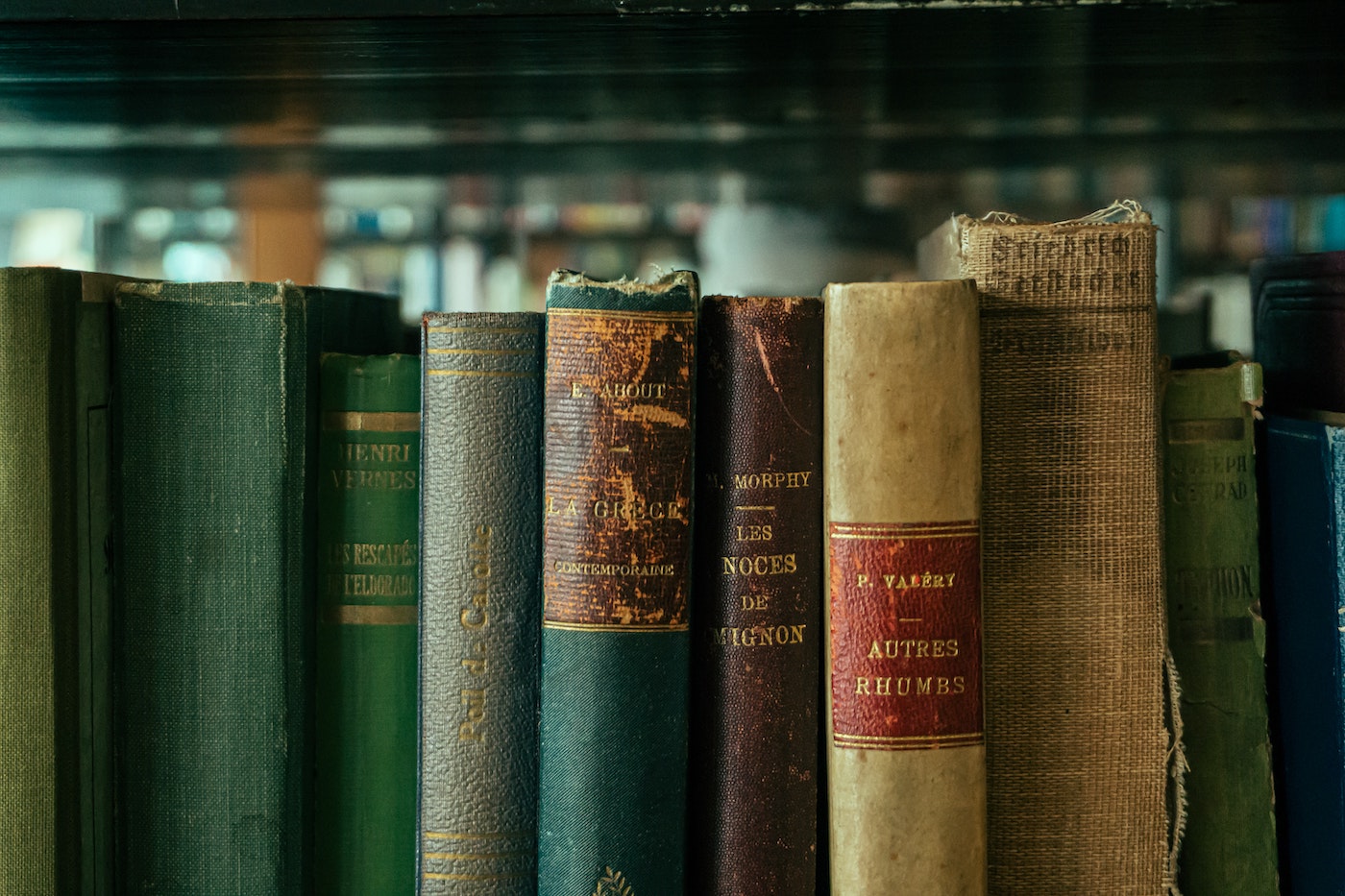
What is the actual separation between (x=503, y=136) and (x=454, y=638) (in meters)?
0.45

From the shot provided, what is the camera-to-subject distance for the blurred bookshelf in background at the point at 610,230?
81 cm

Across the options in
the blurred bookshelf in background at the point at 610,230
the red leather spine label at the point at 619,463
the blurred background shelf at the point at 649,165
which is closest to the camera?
the red leather spine label at the point at 619,463

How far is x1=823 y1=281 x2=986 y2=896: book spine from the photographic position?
1.61 feet

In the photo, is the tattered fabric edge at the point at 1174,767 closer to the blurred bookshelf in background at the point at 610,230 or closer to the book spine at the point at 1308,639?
the book spine at the point at 1308,639

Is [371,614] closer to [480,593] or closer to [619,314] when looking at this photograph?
[480,593]

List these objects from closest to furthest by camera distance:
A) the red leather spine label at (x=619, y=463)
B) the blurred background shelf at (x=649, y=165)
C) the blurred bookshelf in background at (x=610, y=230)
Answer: the red leather spine label at (x=619, y=463) < the blurred background shelf at (x=649, y=165) < the blurred bookshelf in background at (x=610, y=230)

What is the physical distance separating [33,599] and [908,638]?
415mm

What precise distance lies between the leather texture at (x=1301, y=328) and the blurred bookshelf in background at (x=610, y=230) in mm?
135

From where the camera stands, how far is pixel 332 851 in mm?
564

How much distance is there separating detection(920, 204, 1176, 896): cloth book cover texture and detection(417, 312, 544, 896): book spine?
0.74ft

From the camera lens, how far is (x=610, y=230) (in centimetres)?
84

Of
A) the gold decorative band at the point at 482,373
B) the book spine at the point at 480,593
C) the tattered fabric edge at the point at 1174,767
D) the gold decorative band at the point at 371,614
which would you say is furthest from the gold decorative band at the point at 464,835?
the tattered fabric edge at the point at 1174,767

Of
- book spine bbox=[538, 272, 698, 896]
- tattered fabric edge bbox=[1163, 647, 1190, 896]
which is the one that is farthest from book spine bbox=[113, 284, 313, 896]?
tattered fabric edge bbox=[1163, 647, 1190, 896]

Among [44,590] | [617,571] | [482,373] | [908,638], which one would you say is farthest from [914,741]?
[44,590]
